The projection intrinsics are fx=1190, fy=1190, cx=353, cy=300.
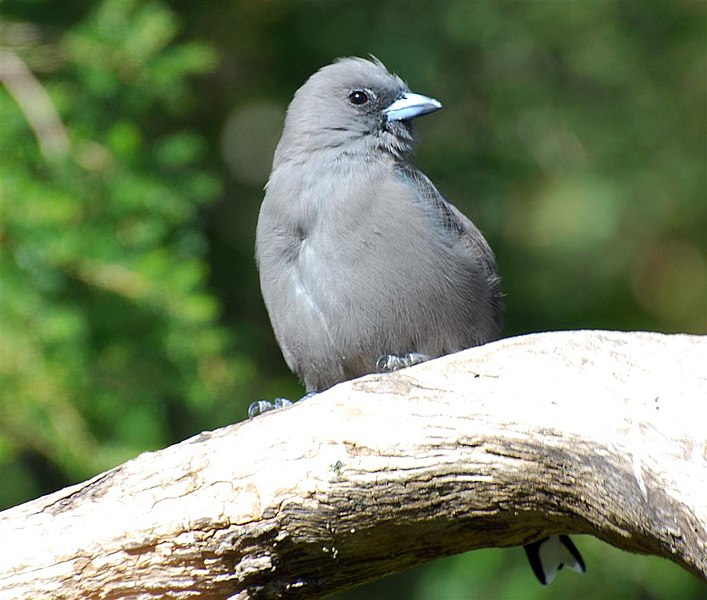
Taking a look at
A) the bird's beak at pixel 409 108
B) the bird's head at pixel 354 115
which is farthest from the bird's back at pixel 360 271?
the bird's beak at pixel 409 108

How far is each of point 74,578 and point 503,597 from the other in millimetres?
5303

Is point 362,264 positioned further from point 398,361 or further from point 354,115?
point 354,115

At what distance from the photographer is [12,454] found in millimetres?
7141

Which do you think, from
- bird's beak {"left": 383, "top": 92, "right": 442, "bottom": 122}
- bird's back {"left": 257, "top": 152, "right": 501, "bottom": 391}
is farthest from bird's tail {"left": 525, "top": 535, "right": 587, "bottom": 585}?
bird's beak {"left": 383, "top": 92, "right": 442, "bottom": 122}

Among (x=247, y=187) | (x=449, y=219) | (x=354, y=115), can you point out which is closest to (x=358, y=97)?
(x=354, y=115)

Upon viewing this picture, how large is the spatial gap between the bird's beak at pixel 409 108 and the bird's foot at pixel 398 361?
56.7 inches

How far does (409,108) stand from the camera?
258 inches

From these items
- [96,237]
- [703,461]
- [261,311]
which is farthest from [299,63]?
[703,461]

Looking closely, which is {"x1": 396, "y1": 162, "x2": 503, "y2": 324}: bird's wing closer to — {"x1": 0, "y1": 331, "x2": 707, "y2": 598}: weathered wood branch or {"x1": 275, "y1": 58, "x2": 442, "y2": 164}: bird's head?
{"x1": 275, "y1": 58, "x2": 442, "y2": 164}: bird's head

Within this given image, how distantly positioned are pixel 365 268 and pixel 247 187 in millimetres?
4742

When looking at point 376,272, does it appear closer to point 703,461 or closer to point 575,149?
point 703,461

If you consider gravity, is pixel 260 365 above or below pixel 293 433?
below

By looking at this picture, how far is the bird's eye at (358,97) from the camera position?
6645 millimetres

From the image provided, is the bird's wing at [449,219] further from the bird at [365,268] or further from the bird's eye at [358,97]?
the bird's eye at [358,97]
